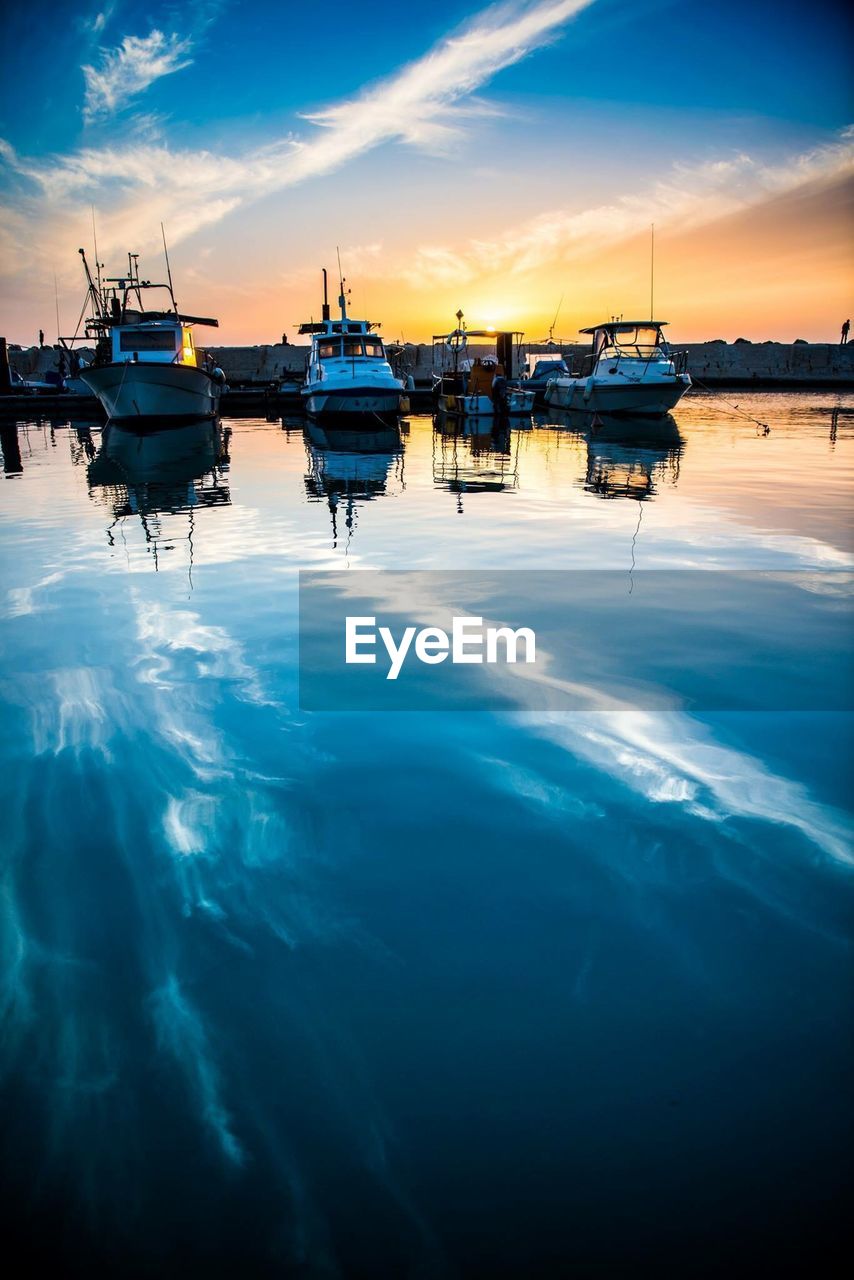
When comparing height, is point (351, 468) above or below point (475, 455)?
below

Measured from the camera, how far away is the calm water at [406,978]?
1773mm

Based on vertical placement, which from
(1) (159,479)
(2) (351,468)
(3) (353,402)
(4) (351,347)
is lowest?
(1) (159,479)

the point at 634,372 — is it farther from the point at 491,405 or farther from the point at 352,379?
the point at 352,379

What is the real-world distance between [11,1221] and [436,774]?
2341 mm

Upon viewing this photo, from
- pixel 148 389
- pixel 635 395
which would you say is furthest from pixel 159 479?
pixel 635 395

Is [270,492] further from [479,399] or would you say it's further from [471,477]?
[479,399]

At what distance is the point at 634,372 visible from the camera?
29297 millimetres

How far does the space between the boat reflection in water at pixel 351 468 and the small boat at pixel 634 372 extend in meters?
9.09

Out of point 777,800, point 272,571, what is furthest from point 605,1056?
point 272,571
